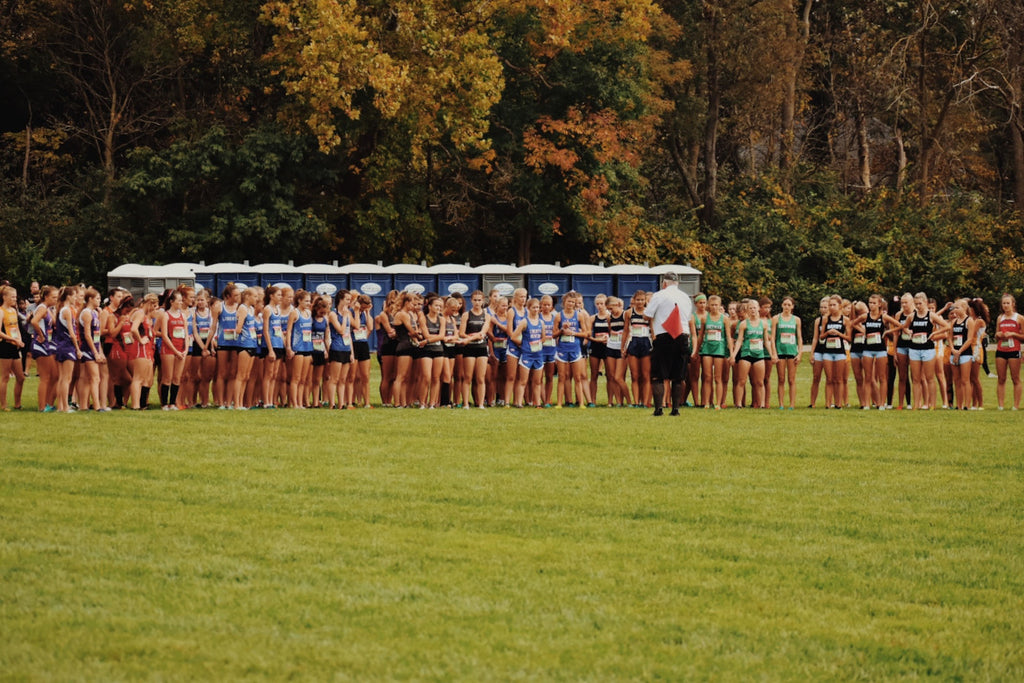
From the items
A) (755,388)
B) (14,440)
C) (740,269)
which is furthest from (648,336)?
(740,269)

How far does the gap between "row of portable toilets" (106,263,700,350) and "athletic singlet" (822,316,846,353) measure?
16.3m

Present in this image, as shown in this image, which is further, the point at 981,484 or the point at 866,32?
the point at 866,32

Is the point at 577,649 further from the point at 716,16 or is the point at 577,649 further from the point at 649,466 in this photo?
the point at 716,16

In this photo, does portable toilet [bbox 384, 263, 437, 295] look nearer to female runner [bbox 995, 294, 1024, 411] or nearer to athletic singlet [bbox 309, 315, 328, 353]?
athletic singlet [bbox 309, 315, 328, 353]

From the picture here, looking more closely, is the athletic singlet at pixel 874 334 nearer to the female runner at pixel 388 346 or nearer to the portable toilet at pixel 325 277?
the female runner at pixel 388 346

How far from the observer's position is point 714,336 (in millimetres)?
19219

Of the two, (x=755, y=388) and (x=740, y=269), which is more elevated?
(x=740, y=269)

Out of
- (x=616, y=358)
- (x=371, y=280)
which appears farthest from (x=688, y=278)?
(x=616, y=358)

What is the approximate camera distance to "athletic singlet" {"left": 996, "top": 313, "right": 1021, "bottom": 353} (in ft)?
63.3

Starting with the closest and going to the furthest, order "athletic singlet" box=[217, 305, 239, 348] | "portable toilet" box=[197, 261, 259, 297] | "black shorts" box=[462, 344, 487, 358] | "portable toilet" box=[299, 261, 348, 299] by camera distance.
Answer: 1. "athletic singlet" box=[217, 305, 239, 348]
2. "black shorts" box=[462, 344, 487, 358]
3. "portable toilet" box=[197, 261, 259, 297]
4. "portable toilet" box=[299, 261, 348, 299]

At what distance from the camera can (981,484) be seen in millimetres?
11141

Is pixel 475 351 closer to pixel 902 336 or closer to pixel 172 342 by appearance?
pixel 172 342

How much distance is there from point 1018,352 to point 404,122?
21.9m

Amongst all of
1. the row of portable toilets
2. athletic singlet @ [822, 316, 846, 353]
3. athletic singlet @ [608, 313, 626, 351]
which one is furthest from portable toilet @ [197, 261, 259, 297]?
athletic singlet @ [822, 316, 846, 353]
